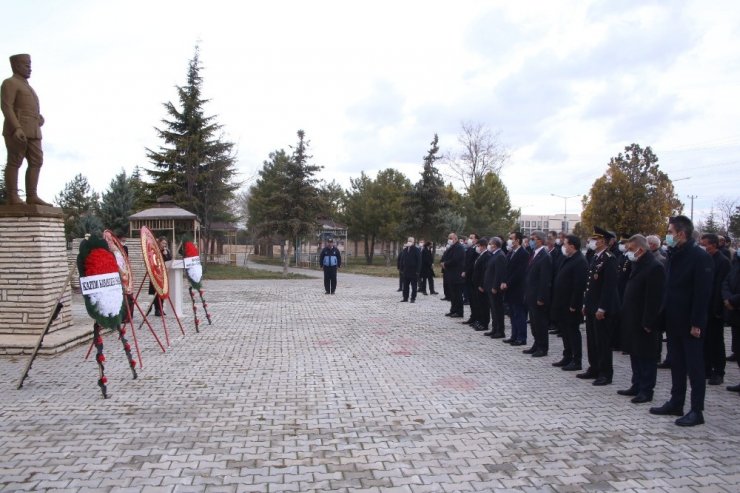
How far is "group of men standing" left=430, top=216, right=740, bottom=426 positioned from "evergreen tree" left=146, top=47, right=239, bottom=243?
21.3 m

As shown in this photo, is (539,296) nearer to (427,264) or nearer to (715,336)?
(715,336)

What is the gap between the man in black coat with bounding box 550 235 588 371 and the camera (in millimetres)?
7336

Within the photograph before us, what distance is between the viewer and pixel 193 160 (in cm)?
2817

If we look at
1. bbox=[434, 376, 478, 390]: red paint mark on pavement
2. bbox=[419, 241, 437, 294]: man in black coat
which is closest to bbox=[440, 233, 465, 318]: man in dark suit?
bbox=[419, 241, 437, 294]: man in black coat

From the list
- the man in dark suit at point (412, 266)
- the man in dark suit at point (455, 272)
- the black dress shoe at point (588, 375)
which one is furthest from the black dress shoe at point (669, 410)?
the man in dark suit at point (412, 266)

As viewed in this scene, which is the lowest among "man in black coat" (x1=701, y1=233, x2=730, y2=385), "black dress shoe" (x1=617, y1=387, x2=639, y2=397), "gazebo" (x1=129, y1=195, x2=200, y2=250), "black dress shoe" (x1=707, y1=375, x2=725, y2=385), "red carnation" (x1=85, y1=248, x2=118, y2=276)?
"black dress shoe" (x1=707, y1=375, x2=725, y2=385)

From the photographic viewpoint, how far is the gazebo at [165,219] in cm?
2197

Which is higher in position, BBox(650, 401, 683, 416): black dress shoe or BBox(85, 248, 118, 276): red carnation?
BBox(85, 248, 118, 276): red carnation

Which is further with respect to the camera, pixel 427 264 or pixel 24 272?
pixel 427 264

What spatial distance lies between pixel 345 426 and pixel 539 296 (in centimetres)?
423

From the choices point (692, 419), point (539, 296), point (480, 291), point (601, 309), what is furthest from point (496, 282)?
point (692, 419)

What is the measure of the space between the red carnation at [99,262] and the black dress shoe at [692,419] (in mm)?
6332

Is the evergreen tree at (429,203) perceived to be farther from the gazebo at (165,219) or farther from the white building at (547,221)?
the white building at (547,221)

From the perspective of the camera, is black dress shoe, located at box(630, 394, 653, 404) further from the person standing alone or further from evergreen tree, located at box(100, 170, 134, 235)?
evergreen tree, located at box(100, 170, 134, 235)
